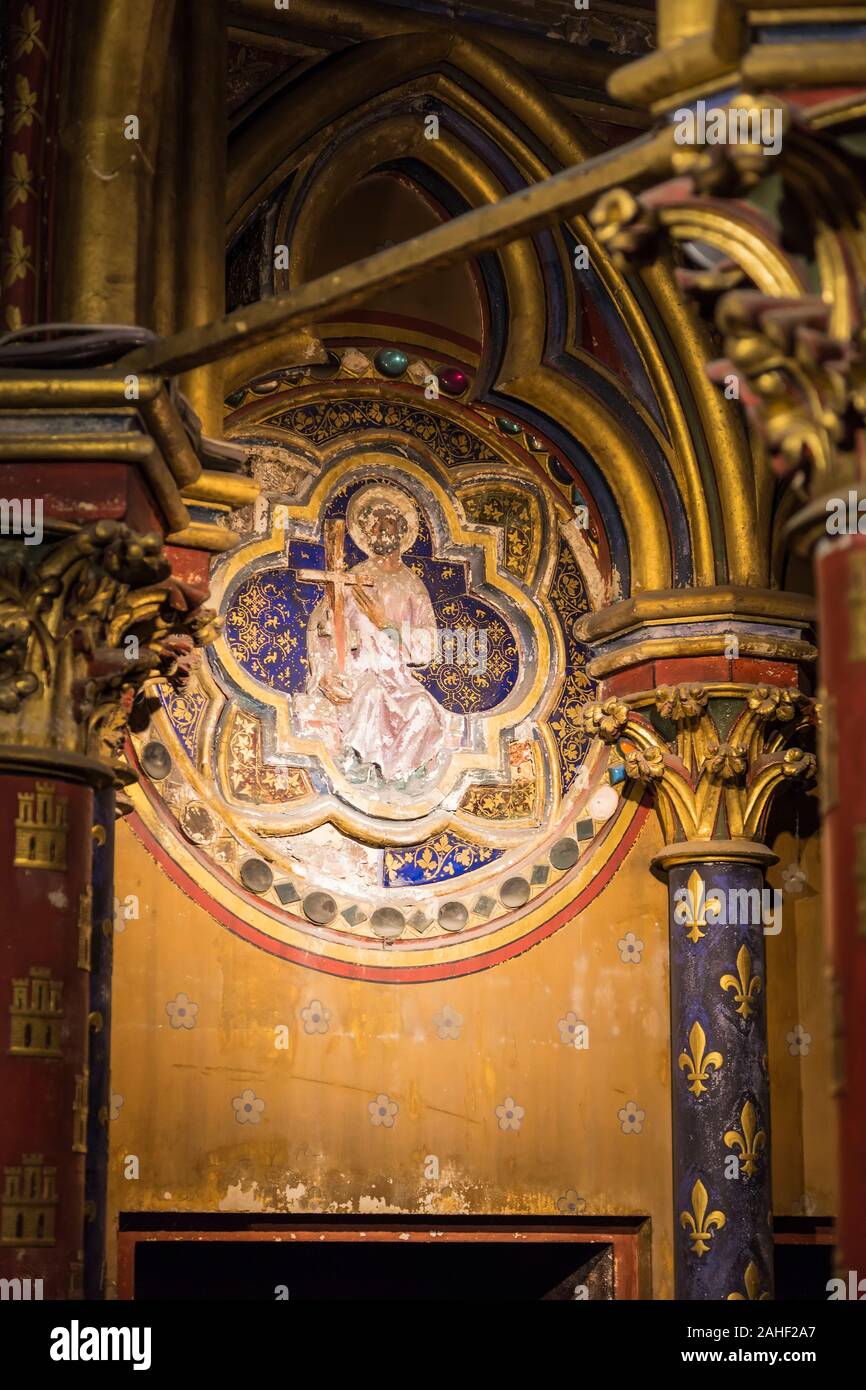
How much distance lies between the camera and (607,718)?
1073cm

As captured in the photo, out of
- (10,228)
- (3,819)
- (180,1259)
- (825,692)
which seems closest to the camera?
(825,692)

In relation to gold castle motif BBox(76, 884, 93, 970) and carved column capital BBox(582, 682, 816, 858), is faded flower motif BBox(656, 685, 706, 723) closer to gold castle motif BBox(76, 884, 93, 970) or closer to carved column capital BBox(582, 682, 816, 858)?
carved column capital BBox(582, 682, 816, 858)

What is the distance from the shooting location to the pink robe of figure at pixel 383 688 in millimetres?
10805

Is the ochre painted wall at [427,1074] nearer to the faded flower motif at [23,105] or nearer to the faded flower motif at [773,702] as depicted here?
the faded flower motif at [773,702]

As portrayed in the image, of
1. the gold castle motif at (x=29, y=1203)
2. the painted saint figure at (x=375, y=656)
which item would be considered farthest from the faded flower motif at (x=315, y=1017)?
the gold castle motif at (x=29, y=1203)

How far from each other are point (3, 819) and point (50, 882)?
0.26 meters

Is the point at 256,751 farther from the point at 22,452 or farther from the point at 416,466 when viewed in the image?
the point at 22,452

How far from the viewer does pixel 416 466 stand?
11266 mm

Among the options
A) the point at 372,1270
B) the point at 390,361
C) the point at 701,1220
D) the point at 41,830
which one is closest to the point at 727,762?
the point at 701,1220

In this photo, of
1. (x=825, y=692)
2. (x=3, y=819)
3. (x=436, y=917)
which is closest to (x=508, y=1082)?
(x=436, y=917)

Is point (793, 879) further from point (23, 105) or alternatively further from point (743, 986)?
point (23, 105)

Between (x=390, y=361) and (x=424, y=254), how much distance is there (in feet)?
13.8

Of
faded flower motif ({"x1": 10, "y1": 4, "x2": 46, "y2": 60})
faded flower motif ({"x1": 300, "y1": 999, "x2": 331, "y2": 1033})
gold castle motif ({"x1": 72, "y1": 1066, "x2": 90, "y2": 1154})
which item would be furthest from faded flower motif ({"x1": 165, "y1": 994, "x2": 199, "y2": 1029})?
faded flower motif ({"x1": 10, "y1": 4, "x2": 46, "y2": 60})

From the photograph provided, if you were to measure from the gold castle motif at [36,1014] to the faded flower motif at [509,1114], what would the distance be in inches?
132
